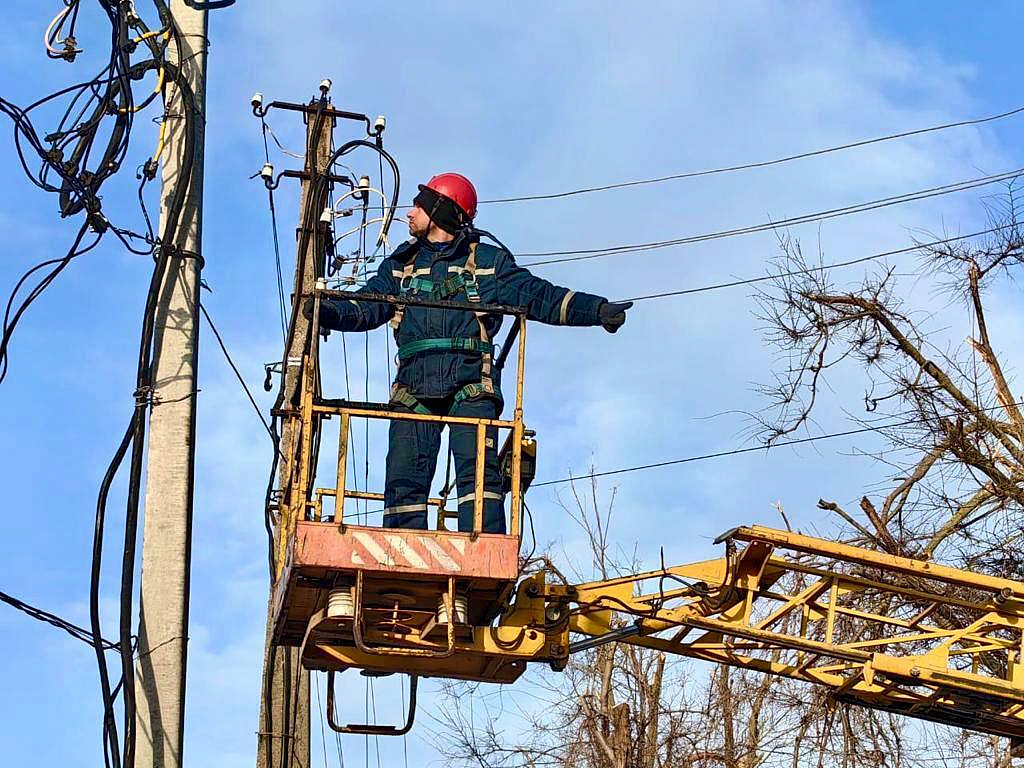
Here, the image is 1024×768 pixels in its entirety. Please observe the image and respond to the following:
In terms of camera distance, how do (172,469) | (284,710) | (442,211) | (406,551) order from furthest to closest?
(284,710) < (442,211) < (406,551) < (172,469)

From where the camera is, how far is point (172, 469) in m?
7.54

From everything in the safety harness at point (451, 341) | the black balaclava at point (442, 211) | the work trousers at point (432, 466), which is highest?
the black balaclava at point (442, 211)

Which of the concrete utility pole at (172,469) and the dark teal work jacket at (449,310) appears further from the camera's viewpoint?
the dark teal work jacket at (449,310)

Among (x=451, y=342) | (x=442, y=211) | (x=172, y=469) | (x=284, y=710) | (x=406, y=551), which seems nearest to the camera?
(x=172, y=469)

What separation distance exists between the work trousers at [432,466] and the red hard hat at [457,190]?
1.27 metres

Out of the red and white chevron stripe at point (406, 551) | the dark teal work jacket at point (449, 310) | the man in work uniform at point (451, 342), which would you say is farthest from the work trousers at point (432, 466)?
the red and white chevron stripe at point (406, 551)

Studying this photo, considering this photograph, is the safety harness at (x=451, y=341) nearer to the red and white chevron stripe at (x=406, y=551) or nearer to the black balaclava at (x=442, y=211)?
the black balaclava at (x=442, y=211)

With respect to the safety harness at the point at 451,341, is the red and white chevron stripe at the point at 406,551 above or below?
below

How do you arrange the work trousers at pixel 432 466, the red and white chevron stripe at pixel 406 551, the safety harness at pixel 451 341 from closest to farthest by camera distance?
the red and white chevron stripe at pixel 406 551, the work trousers at pixel 432 466, the safety harness at pixel 451 341

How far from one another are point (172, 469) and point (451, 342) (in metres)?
1.89

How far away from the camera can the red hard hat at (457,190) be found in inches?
368

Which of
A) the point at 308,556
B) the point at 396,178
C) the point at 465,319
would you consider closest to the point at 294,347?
the point at 396,178

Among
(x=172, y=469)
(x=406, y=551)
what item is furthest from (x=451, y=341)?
(x=172, y=469)

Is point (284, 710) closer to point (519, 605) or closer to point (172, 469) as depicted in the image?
point (519, 605)
